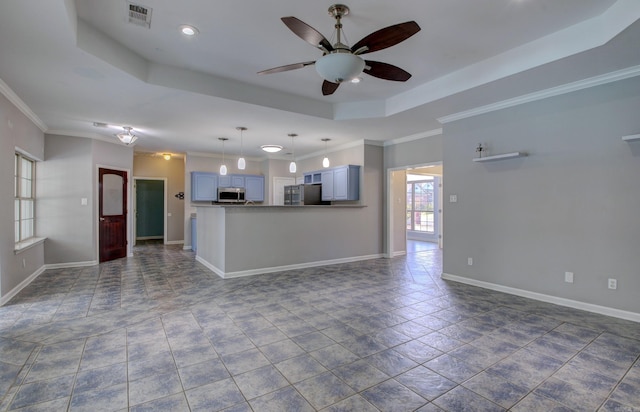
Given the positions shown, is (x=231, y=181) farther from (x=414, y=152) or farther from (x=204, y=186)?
(x=414, y=152)

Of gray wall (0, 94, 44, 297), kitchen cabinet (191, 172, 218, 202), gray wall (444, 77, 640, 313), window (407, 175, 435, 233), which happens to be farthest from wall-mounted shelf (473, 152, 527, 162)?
kitchen cabinet (191, 172, 218, 202)

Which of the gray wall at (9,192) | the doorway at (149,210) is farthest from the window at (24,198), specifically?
the doorway at (149,210)

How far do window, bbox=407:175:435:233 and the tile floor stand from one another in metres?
6.02

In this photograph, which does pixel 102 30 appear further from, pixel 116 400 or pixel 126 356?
pixel 116 400

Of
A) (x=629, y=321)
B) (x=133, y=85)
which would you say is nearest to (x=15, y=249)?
(x=133, y=85)

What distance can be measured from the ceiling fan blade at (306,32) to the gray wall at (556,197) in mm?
3043

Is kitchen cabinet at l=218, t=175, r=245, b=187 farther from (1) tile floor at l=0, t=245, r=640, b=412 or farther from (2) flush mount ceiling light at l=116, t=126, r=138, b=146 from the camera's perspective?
(1) tile floor at l=0, t=245, r=640, b=412

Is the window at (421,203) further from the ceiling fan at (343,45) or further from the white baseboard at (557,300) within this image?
the ceiling fan at (343,45)

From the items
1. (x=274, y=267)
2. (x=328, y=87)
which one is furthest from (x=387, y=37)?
(x=274, y=267)

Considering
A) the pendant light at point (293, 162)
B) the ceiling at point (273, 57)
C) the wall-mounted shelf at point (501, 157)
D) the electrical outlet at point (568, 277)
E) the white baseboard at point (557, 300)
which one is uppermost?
the ceiling at point (273, 57)

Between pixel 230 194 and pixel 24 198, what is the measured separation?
13.9 ft

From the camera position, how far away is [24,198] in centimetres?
501

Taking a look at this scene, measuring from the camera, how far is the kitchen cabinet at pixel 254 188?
8.90m

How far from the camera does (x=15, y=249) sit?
417 centimetres
